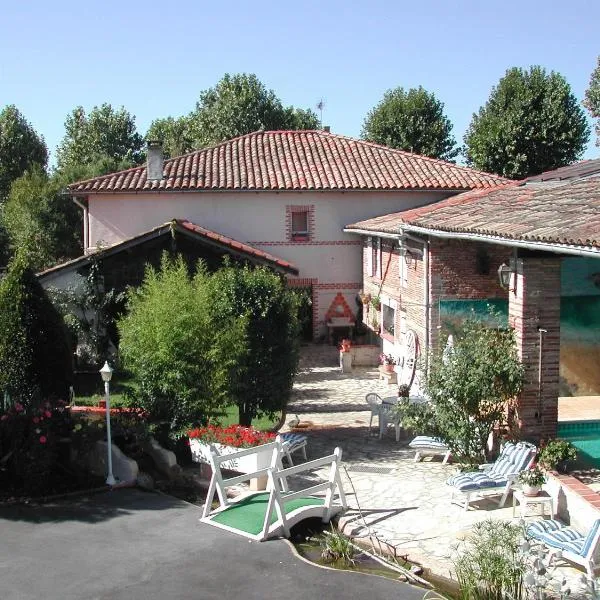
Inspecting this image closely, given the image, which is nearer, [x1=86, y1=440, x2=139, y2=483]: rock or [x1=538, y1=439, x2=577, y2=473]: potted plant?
[x1=538, y1=439, x2=577, y2=473]: potted plant

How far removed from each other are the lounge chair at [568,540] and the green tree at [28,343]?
24.1 feet

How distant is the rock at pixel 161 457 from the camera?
12.0 meters

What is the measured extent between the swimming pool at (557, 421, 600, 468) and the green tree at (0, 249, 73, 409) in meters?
7.96

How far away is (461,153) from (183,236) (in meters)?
22.7

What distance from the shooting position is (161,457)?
12.2 m

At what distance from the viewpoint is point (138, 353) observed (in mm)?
12727

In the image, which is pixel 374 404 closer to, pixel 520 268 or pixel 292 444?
pixel 292 444

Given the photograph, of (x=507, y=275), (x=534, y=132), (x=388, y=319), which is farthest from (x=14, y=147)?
(x=507, y=275)

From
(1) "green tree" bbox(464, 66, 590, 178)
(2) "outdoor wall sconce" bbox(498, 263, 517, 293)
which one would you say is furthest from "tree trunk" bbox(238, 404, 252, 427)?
(1) "green tree" bbox(464, 66, 590, 178)

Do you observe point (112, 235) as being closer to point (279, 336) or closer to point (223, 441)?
point (279, 336)

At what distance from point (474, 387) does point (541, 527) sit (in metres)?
2.85

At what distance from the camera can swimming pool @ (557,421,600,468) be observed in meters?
12.2

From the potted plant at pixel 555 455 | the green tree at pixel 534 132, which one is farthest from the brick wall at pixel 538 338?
the green tree at pixel 534 132

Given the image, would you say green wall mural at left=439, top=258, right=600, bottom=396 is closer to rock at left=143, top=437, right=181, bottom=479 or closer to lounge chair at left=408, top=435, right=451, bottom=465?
lounge chair at left=408, top=435, right=451, bottom=465
